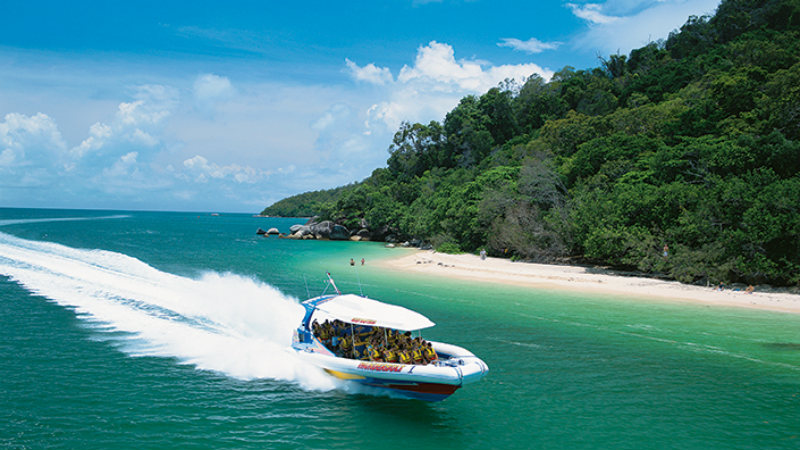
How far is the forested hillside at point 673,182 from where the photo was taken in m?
29.7

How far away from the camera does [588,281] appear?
34.3 meters

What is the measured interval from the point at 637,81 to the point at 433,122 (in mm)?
40415

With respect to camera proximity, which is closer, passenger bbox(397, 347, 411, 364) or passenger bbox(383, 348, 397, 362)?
passenger bbox(397, 347, 411, 364)

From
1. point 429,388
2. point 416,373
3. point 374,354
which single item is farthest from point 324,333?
point 429,388

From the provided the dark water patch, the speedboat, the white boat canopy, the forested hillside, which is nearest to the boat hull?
the speedboat

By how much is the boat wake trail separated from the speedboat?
0.72 m

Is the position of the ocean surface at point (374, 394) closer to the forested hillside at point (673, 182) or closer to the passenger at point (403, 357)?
the passenger at point (403, 357)

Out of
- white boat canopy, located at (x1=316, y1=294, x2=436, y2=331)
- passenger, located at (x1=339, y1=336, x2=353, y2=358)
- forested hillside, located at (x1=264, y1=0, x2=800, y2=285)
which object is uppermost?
forested hillside, located at (x1=264, y1=0, x2=800, y2=285)

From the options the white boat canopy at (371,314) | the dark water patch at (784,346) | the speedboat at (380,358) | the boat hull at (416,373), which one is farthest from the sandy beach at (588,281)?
the white boat canopy at (371,314)

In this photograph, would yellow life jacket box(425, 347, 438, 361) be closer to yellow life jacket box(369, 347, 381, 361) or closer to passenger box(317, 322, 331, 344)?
yellow life jacket box(369, 347, 381, 361)

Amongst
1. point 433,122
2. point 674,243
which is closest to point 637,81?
point 433,122

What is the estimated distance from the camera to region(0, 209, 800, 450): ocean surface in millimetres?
11469

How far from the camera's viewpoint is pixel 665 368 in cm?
1661

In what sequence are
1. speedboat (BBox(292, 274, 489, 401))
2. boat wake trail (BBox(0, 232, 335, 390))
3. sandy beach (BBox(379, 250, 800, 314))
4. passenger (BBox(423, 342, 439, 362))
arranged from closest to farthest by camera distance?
speedboat (BBox(292, 274, 489, 401)), passenger (BBox(423, 342, 439, 362)), boat wake trail (BBox(0, 232, 335, 390)), sandy beach (BBox(379, 250, 800, 314))
